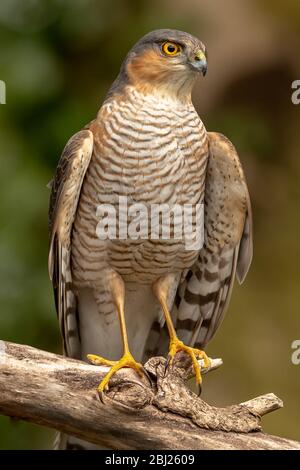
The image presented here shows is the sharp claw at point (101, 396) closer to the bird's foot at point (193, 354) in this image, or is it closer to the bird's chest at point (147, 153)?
the bird's foot at point (193, 354)

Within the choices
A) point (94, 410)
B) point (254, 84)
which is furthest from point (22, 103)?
point (94, 410)

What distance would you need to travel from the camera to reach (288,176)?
5809mm

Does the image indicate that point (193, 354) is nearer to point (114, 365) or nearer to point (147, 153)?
point (114, 365)

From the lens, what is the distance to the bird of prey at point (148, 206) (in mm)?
3492

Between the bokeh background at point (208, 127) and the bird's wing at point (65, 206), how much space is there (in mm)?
1057

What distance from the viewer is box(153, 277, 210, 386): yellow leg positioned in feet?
11.6

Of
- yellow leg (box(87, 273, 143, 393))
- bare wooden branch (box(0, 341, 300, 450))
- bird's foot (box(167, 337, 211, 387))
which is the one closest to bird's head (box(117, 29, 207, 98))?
yellow leg (box(87, 273, 143, 393))

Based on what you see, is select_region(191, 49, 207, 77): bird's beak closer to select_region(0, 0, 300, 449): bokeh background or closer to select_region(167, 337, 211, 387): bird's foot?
select_region(167, 337, 211, 387): bird's foot

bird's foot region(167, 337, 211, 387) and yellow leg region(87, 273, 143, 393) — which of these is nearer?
yellow leg region(87, 273, 143, 393)

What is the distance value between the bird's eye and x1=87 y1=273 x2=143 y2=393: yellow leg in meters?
0.94

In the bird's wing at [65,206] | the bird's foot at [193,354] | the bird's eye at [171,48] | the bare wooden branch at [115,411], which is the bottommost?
the bare wooden branch at [115,411]

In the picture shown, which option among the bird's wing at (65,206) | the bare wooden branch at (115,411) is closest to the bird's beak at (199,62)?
the bird's wing at (65,206)

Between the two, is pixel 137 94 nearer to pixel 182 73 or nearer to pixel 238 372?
pixel 182 73

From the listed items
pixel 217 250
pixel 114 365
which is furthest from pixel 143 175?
pixel 114 365
